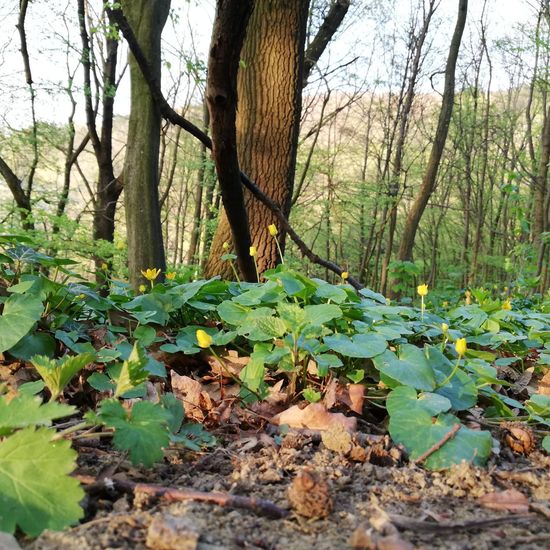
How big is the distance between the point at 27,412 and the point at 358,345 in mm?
867

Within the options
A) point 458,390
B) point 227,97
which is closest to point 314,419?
point 458,390

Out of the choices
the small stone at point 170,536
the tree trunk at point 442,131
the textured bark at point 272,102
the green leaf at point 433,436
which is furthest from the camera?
the tree trunk at point 442,131

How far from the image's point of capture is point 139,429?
32.2 inches

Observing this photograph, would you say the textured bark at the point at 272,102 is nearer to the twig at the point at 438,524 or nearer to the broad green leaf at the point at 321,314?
the broad green leaf at the point at 321,314

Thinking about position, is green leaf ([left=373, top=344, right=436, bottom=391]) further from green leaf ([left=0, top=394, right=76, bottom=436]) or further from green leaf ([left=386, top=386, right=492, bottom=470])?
green leaf ([left=0, top=394, right=76, bottom=436])

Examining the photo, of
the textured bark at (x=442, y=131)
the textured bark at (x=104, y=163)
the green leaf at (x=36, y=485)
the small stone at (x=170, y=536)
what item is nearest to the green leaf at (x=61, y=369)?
the green leaf at (x=36, y=485)

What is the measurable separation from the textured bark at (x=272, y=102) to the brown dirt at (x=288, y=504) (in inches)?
125

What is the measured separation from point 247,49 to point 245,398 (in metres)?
3.90

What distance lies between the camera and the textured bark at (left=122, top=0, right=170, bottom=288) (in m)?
3.89

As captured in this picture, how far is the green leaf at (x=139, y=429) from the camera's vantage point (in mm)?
790

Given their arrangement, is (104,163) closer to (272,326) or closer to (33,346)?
(33,346)

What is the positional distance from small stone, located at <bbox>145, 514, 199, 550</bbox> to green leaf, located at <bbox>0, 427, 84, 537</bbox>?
103mm

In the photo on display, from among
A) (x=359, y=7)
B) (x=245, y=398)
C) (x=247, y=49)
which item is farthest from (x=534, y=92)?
(x=245, y=398)

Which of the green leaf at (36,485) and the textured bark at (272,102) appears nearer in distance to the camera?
the green leaf at (36,485)
